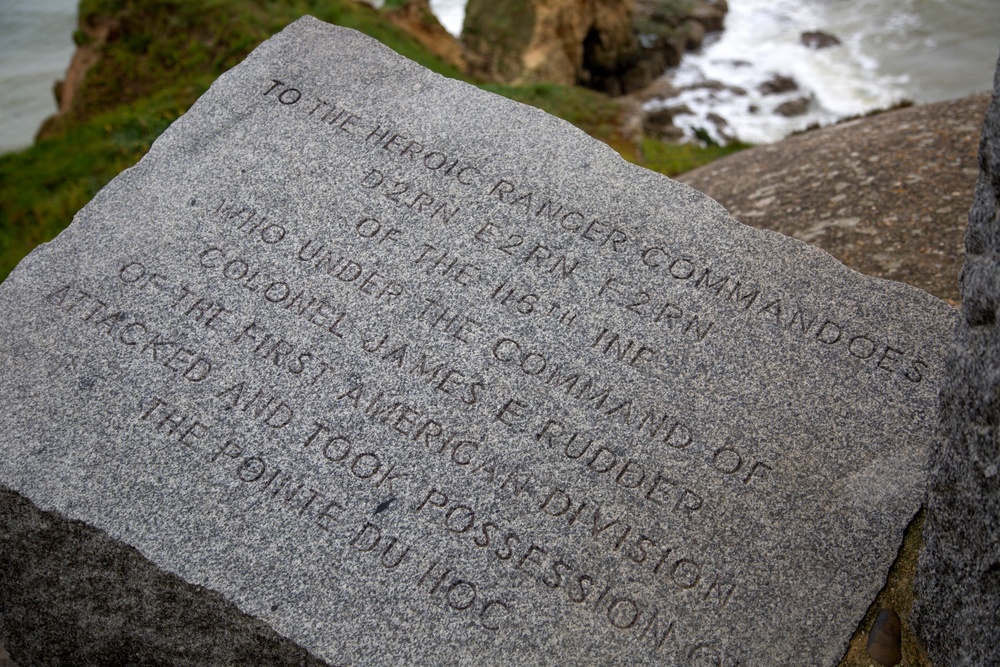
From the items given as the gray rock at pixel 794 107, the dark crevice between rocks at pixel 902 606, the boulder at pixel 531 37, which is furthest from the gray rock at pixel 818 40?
the dark crevice between rocks at pixel 902 606

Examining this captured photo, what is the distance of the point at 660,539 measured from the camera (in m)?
3.33

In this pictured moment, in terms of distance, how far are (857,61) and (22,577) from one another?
18.5 metres

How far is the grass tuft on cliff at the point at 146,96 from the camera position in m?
8.10

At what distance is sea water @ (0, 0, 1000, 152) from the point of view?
1633 cm

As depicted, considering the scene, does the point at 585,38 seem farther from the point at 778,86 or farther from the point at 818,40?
the point at 818,40

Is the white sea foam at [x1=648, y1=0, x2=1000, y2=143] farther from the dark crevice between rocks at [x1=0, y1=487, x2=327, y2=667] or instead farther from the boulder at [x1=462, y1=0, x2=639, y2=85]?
the dark crevice between rocks at [x1=0, y1=487, x2=327, y2=667]

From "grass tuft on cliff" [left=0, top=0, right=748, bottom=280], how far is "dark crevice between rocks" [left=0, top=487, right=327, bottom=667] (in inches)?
180

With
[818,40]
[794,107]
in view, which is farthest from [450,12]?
[794,107]

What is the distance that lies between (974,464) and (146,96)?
888 centimetres

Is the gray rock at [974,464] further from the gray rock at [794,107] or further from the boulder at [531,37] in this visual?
the gray rock at [794,107]

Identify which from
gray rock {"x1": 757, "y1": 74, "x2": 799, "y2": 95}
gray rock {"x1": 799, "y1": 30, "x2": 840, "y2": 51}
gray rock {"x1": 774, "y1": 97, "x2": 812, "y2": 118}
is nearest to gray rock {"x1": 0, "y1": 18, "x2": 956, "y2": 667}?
gray rock {"x1": 774, "y1": 97, "x2": 812, "y2": 118}

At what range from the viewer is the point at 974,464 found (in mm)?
2701

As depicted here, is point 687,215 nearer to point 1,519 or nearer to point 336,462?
point 336,462

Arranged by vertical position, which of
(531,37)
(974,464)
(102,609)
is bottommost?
(531,37)
